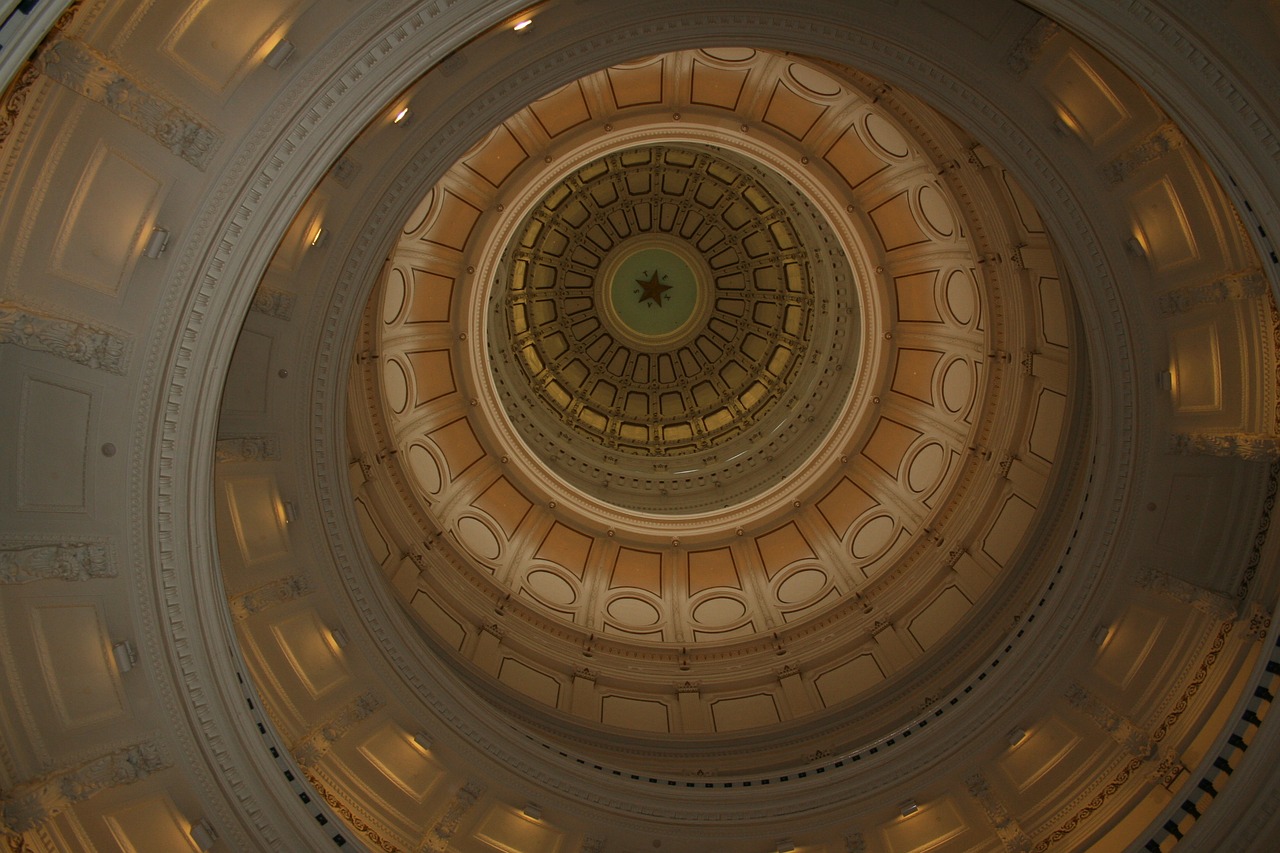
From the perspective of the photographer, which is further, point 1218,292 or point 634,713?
point 634,713

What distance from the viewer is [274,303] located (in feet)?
37.4

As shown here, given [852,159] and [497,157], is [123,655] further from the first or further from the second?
[852,159]

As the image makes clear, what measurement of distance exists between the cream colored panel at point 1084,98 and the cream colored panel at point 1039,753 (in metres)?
9.40

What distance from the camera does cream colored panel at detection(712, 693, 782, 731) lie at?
17.0 meters

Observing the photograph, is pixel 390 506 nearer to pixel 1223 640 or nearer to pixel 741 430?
pixel 741 430

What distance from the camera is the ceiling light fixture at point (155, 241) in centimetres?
864

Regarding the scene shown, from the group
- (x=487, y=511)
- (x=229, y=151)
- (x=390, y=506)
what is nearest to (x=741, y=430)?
(x=487, y=511)

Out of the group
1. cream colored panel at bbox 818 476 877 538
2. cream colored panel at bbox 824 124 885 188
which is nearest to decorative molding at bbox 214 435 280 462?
cream colored panel at bbox 824 124 885 188

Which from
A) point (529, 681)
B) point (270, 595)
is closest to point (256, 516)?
point (270, 595)

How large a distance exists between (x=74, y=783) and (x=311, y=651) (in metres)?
3.79

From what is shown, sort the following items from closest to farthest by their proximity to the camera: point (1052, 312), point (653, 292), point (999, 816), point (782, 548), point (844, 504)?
point (999, 816) < point (1052, 312) < point (844, 504) < point (782, 548) < point (653, 292)

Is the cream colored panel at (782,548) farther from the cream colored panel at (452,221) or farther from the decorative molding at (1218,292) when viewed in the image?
the cream colored panel at (452,221)

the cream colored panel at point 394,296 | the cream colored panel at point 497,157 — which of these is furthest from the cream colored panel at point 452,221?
the cream colored panel at point 394,296

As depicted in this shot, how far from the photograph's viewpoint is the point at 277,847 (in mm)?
10305
